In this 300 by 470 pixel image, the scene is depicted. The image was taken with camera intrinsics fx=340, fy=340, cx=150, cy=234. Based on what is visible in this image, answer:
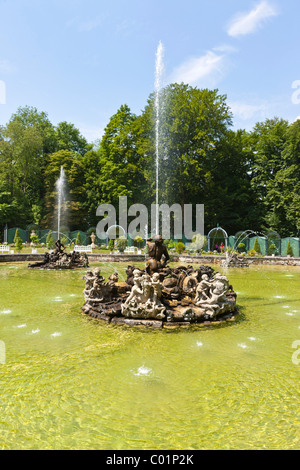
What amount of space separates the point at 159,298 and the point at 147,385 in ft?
13.1

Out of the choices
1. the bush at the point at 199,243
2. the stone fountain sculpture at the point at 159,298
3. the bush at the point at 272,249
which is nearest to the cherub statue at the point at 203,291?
the stone fountain sculpture at the point at 159,298

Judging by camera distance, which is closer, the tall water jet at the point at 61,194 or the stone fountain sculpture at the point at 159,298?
the stone fountain sculpture at the point at 159,298

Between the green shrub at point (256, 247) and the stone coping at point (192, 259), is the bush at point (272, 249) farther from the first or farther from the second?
the stone coping at point (192, 259)

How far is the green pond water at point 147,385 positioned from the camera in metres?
4.00

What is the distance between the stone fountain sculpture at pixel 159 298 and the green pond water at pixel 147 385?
1.76 ft

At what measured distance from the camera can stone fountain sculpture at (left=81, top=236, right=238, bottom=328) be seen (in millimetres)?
8922

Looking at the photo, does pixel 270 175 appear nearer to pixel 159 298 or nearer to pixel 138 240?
pixel 138 240

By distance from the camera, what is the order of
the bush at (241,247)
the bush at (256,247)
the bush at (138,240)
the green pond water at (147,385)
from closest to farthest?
1. the green pond water at (147,385)
2. the bush at (256,247)
3. the bush at (241,247)
4. the bush at (138,240)

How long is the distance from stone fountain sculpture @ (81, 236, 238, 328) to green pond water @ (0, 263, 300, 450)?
0.54 metres

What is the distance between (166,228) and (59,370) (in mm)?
38443

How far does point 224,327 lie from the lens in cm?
884

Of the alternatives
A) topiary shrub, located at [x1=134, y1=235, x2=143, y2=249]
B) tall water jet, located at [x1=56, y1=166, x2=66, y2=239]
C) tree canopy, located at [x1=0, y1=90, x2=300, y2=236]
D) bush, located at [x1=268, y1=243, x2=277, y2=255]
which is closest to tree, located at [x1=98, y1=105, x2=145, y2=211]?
tree canopy, located at [x1=0, y1=90, x2=300, y2=236]
